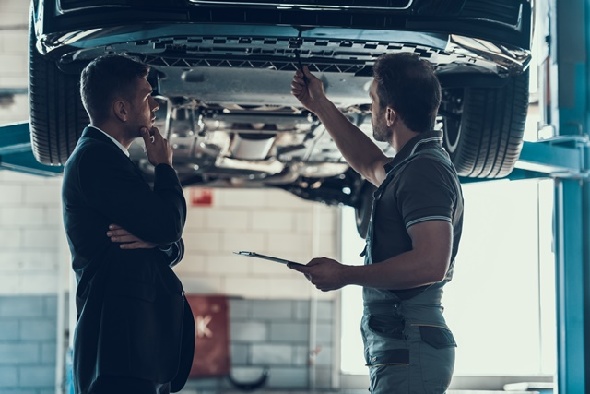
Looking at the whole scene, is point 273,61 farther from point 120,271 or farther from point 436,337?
point 436,337

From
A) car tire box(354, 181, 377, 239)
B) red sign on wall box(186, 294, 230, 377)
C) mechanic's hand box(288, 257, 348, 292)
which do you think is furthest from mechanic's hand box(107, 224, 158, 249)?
red sign on wall box(186, 294, 230, 377)

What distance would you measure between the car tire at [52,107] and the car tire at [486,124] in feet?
4.12

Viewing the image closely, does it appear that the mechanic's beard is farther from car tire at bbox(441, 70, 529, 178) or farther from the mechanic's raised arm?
car tire at bbox(441, 70, 529, 178)

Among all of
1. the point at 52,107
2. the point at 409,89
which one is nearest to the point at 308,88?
the point at 409,89

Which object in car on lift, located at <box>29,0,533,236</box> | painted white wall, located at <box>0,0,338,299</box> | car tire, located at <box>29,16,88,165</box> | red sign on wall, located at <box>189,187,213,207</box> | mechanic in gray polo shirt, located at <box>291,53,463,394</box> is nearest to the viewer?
mechanic in gray polo shirt, located at <box>291,53,463,394</box>

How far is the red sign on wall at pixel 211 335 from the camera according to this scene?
22.5ft

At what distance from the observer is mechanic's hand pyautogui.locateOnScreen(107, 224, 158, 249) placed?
6.63 ft

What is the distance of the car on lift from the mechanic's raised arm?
9 cm

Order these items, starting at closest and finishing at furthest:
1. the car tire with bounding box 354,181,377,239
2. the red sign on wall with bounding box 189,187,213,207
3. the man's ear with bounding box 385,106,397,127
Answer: the man's ear with bounding box 385,106,397,127 < the car tire with bounding box 354,181,377,239 < the red sign on wall with bounding box 189,187,213,207

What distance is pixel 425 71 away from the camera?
206 centimetres

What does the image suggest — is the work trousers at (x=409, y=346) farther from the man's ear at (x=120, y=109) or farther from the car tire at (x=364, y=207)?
the car tire at (x=364, y=207)

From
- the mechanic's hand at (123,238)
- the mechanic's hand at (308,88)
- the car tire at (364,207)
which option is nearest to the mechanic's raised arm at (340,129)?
the mechanic's hand at (308,88)

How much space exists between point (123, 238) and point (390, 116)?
0.69m

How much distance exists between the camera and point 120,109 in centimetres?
217
